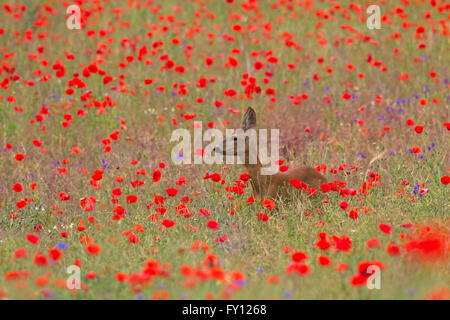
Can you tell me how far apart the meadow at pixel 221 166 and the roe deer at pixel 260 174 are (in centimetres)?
9

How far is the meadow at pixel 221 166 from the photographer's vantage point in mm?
3379

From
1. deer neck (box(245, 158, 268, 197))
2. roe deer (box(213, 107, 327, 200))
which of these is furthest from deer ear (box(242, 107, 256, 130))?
deer neck (box(245, 158, 268, 197))

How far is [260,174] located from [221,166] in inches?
36.2

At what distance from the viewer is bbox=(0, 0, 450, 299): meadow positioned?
338 centimetres

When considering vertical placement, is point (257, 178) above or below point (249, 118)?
below

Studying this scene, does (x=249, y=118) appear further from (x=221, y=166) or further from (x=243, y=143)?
(x=221, y=166)

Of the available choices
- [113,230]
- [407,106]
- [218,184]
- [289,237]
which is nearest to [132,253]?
[113,230]

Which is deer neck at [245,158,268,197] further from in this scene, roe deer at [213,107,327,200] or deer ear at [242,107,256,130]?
deer ear at [242,107,256,130]

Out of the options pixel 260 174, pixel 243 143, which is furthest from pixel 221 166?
pixel 243 143

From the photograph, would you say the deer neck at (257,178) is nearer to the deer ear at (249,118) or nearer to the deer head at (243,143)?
the deer head at (243,143)

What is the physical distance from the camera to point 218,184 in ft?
17.0

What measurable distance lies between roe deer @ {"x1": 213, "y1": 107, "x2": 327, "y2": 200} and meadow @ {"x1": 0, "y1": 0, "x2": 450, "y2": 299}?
0.09 m

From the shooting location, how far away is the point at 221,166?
5.66 metres

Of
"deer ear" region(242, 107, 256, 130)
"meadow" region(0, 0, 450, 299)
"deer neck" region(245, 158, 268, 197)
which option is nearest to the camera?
"meadow" region(0, 0, 450, 299)
